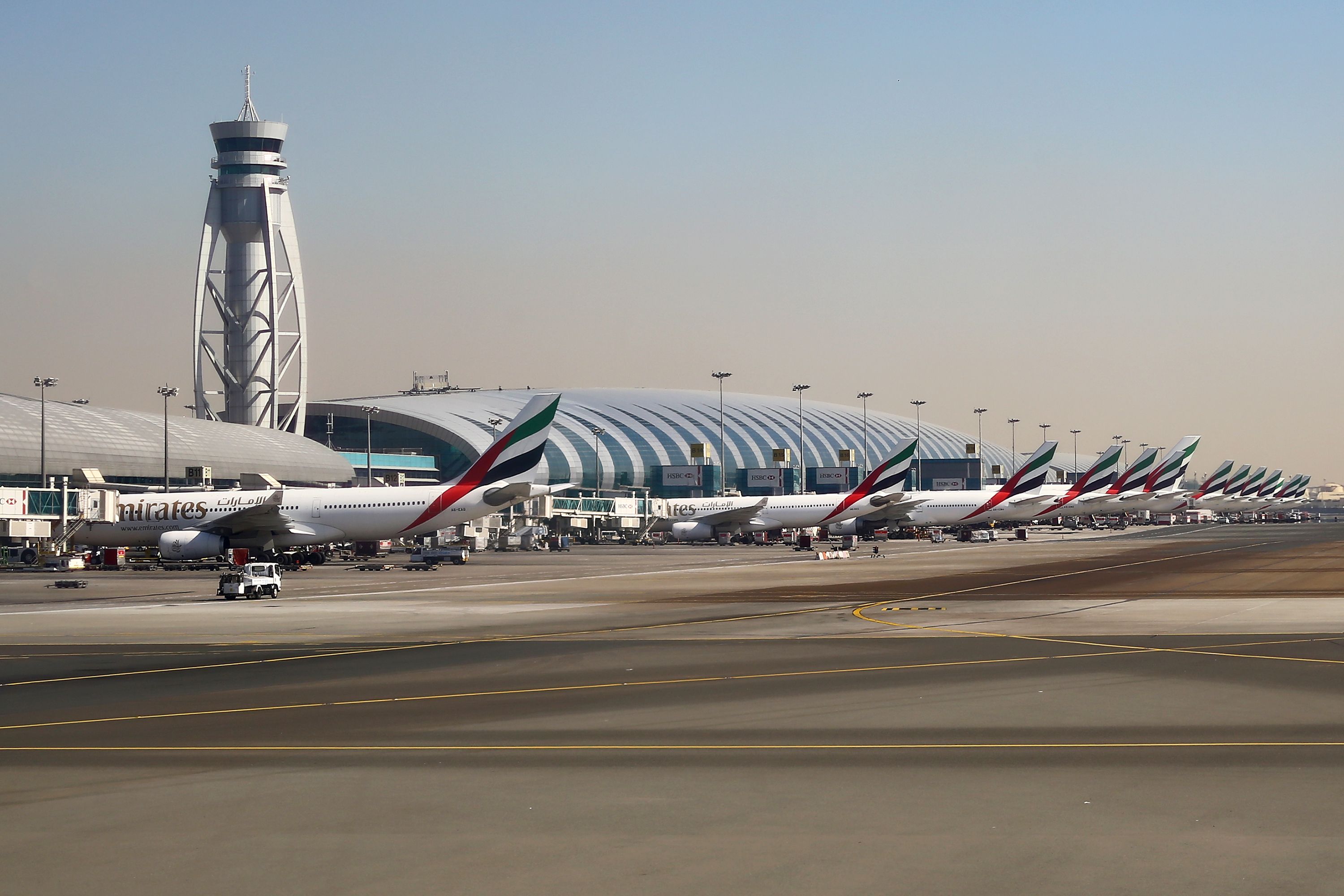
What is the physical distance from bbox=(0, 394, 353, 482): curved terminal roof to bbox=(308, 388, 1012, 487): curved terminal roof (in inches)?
1106

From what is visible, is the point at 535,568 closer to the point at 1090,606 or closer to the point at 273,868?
the point at 1090,606

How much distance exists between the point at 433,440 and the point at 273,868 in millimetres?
143788

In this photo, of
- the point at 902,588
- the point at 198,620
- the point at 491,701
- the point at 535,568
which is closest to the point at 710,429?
the point at 535,568

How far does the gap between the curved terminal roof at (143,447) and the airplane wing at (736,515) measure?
3848 centimetres

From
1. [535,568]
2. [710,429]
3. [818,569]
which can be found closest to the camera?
[818,569]

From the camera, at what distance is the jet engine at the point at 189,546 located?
190 feet

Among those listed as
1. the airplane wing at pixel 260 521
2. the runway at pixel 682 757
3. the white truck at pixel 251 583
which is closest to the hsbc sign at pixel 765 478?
the airplane wing at pixel 260 521

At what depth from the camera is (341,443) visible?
157 m

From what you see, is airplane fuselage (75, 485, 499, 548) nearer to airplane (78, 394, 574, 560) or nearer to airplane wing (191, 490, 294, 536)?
airplane (78, 394, 574, 560)

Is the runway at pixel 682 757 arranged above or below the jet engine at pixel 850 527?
below

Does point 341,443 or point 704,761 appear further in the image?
point 341,443

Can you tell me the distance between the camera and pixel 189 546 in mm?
57969

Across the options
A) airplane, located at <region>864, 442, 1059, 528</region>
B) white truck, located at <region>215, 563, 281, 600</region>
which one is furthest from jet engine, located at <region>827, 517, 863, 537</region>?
white truck, located at <region>215, 563, 281, 600</region>

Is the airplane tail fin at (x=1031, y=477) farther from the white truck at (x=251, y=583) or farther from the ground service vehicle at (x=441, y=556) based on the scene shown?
the white truck at (x=251, y=583)
